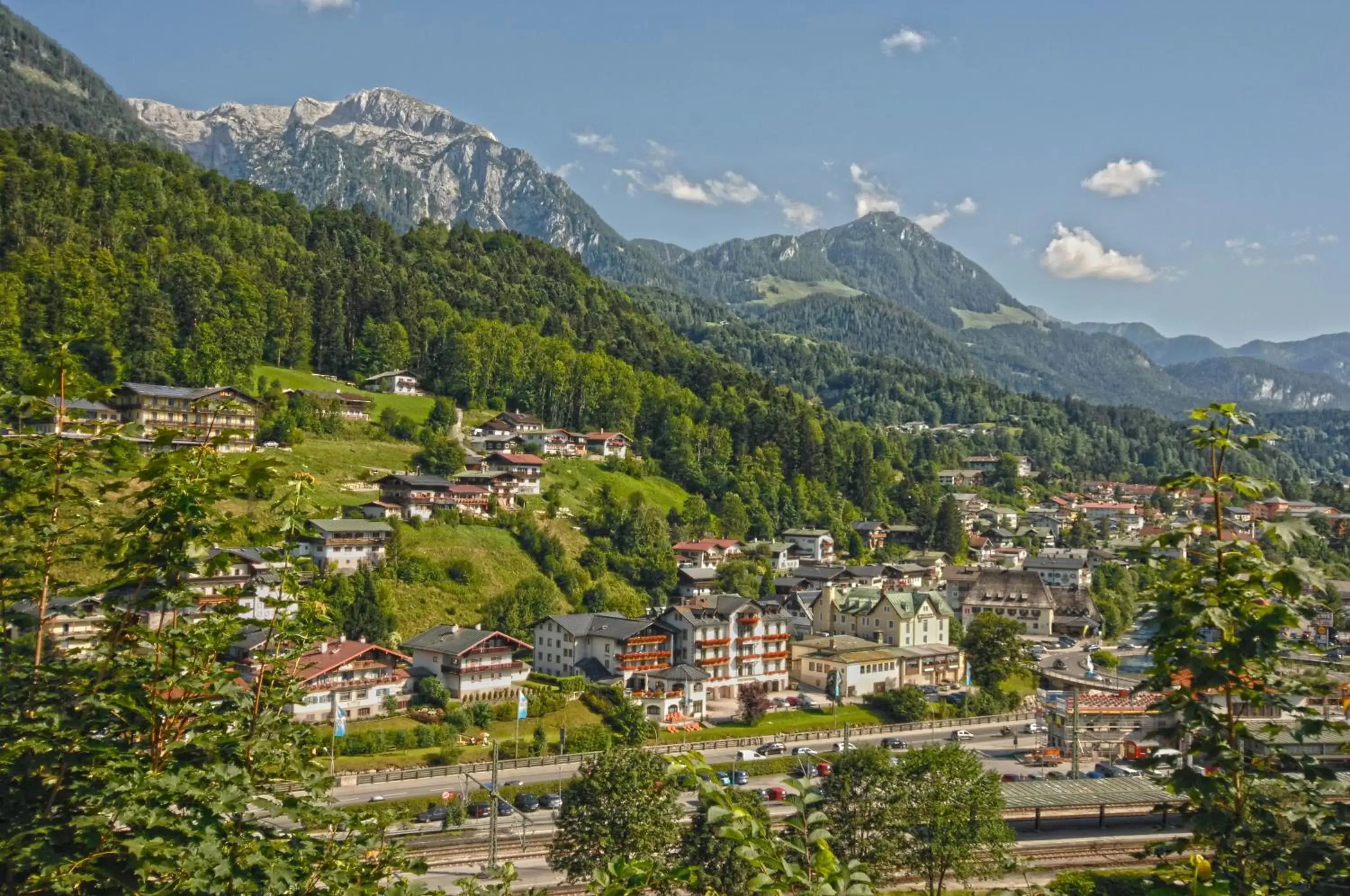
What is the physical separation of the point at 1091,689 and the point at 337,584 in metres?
48.9

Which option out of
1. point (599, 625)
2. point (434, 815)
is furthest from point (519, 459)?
point (434, 815)

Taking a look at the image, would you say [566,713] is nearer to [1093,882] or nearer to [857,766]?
[857,766]

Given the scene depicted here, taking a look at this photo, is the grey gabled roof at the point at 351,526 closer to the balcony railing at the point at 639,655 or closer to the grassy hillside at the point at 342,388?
the balcony railing at the point at 639,655

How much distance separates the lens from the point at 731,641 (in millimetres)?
62000

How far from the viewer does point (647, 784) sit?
30062mm

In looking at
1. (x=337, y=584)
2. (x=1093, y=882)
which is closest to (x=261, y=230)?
(x=337, y=584)

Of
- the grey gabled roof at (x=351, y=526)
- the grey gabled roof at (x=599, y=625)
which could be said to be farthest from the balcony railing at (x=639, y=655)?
the grey gabled roof at (x=351, y=526)

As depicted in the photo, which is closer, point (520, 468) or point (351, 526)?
point (351, 526)

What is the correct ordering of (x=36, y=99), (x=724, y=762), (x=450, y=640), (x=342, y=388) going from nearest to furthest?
(x=724, y=762) → (x=450, y=640) → (x=342, y=388) → (x=36, y=99)

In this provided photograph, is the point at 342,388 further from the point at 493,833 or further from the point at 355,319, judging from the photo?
the point at 493,833

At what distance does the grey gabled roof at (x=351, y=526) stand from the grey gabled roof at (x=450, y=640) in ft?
28.0

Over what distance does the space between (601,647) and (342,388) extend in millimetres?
44089

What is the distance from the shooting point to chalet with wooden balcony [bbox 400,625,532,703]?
5119cm

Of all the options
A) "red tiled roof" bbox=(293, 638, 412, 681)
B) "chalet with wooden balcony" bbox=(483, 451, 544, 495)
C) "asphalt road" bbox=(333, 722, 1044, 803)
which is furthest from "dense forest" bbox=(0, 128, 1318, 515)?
"asphalt road" bbox=(333, 722, 1044, 803)
